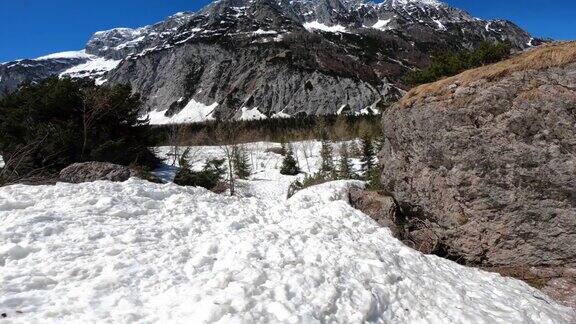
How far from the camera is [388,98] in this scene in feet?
360

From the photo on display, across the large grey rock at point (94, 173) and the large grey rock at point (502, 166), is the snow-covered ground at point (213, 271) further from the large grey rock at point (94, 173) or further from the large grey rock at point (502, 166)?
the large grey rock at point (94, 173)

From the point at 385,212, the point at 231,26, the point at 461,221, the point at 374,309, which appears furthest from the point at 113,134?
the point at 231,26

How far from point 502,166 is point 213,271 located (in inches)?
247

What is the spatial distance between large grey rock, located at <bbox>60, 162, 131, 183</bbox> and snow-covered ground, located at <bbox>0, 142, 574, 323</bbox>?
306 centimetres

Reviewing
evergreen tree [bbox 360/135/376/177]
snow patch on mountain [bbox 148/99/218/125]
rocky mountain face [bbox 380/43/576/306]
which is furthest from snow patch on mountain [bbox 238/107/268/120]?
rocky mountain face [bbox 380/43/576/306]

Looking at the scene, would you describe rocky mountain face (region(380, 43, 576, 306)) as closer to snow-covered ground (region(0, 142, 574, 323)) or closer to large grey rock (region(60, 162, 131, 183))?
snow-covered ground (region(0, 142, 574, 323))

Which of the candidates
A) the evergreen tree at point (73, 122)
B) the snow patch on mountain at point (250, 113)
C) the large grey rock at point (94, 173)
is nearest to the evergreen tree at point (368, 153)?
the evergreen tree at point (73, 122)

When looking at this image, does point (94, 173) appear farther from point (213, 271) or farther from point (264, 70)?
point (264, 70)

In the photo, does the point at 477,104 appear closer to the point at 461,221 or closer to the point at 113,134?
the point at 461,221

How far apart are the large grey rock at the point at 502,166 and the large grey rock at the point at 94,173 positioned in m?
8.57

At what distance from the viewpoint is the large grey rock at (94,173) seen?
1202cm

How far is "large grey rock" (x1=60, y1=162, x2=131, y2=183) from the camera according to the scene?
1202cm

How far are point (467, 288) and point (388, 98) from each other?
10790 cm

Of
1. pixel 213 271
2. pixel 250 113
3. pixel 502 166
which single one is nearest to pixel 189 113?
pixel 250 113
